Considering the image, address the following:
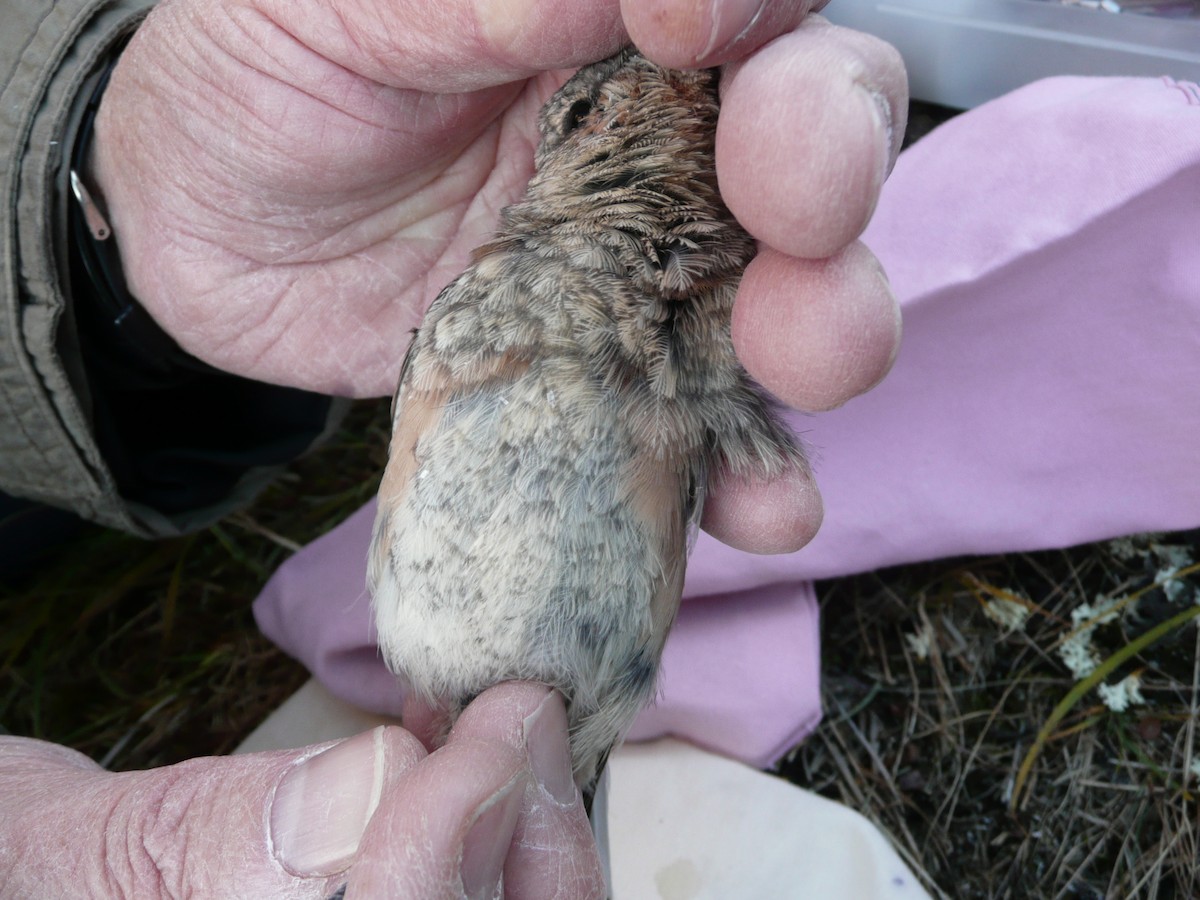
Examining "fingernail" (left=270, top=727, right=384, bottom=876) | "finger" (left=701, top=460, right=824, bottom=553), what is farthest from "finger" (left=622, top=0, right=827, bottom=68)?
"fingernail" (left=270, top=727, right=384, bottom=876)

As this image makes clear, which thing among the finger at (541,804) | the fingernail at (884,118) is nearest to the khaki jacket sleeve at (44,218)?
the finger at (541,804)

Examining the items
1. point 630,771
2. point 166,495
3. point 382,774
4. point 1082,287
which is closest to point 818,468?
point 1082,287

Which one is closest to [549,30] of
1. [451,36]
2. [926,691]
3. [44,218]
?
[451,36]

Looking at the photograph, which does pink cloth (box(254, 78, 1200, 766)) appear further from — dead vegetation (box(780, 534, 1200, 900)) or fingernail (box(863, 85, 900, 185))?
fingernail (box(863, 85, 900, 185))

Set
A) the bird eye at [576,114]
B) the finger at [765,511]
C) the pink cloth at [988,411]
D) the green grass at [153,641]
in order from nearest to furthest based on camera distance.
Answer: the bird eye at [576,114]
the finger at [765,511]
the pink cloth at [988,411]
the green grass at [153,641]

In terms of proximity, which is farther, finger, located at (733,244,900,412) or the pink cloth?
the pink cloth

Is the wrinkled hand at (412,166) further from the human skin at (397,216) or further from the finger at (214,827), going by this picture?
the finger at (214,827)
